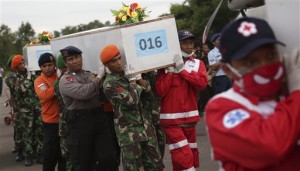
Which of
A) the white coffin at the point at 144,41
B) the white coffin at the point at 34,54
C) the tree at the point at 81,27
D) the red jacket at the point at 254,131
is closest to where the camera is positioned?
the red jacket at the point at 254,131

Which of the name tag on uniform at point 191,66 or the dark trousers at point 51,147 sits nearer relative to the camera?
the name tag on uniform at point 191,66

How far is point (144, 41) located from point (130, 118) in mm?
854

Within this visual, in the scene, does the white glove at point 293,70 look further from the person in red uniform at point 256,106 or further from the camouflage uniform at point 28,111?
the camouflage uniform at point 28,111

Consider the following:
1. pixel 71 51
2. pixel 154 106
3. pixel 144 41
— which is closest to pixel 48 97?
pixel 71 51

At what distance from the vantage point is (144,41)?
524 centimetres

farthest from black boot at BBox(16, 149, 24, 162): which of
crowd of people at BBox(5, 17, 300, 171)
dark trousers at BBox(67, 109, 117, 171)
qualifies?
dark trousers at BBox(67, 109, 117, 171)

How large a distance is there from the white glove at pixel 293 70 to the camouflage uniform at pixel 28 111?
6.44m

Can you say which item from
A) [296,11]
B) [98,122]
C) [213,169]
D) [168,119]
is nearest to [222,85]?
[213,169]

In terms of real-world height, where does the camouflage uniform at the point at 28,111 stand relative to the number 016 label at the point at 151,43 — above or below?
below

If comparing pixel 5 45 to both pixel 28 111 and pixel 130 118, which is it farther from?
pixel 130 118

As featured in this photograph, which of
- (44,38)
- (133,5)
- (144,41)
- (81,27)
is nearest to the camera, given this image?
(144,41)

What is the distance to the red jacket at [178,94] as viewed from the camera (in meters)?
5.98

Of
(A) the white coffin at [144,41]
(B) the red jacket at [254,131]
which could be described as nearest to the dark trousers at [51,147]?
(A) the white coffin at [144,41]

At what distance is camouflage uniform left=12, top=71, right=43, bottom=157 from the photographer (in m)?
8.22
